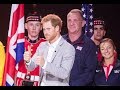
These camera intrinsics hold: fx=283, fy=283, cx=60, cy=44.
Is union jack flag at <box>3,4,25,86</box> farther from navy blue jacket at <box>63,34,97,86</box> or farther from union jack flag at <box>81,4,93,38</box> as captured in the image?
union jack flag at <box>81,4,93,38</box>

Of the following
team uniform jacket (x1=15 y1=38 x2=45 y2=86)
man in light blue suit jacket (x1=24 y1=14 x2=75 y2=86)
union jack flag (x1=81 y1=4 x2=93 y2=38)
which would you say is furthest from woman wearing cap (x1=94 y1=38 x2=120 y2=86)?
team uniform jacket (x1=15 y1=38 x2=45 y2=86)

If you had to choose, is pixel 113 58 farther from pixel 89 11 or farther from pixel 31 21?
pixel 31 21

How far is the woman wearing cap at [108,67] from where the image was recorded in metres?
3.16

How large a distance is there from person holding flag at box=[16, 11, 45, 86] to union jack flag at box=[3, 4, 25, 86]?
58 millimetres

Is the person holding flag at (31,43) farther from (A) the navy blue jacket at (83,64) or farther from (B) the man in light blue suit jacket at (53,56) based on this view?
(A) the navy blue jacket at (83,64)

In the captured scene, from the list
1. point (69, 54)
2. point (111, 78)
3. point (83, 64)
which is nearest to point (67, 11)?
point (69, 54)

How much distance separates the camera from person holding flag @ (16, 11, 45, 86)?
3219 mm

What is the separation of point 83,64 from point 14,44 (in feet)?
2.71

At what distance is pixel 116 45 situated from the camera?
3.20 meters

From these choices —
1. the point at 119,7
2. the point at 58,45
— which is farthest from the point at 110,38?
the point at 58,45

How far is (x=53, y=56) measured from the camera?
10.3 ft

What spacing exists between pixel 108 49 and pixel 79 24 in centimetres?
44

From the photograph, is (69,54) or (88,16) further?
(88,16)

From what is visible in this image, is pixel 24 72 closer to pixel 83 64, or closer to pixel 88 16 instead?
pixel 83 64
